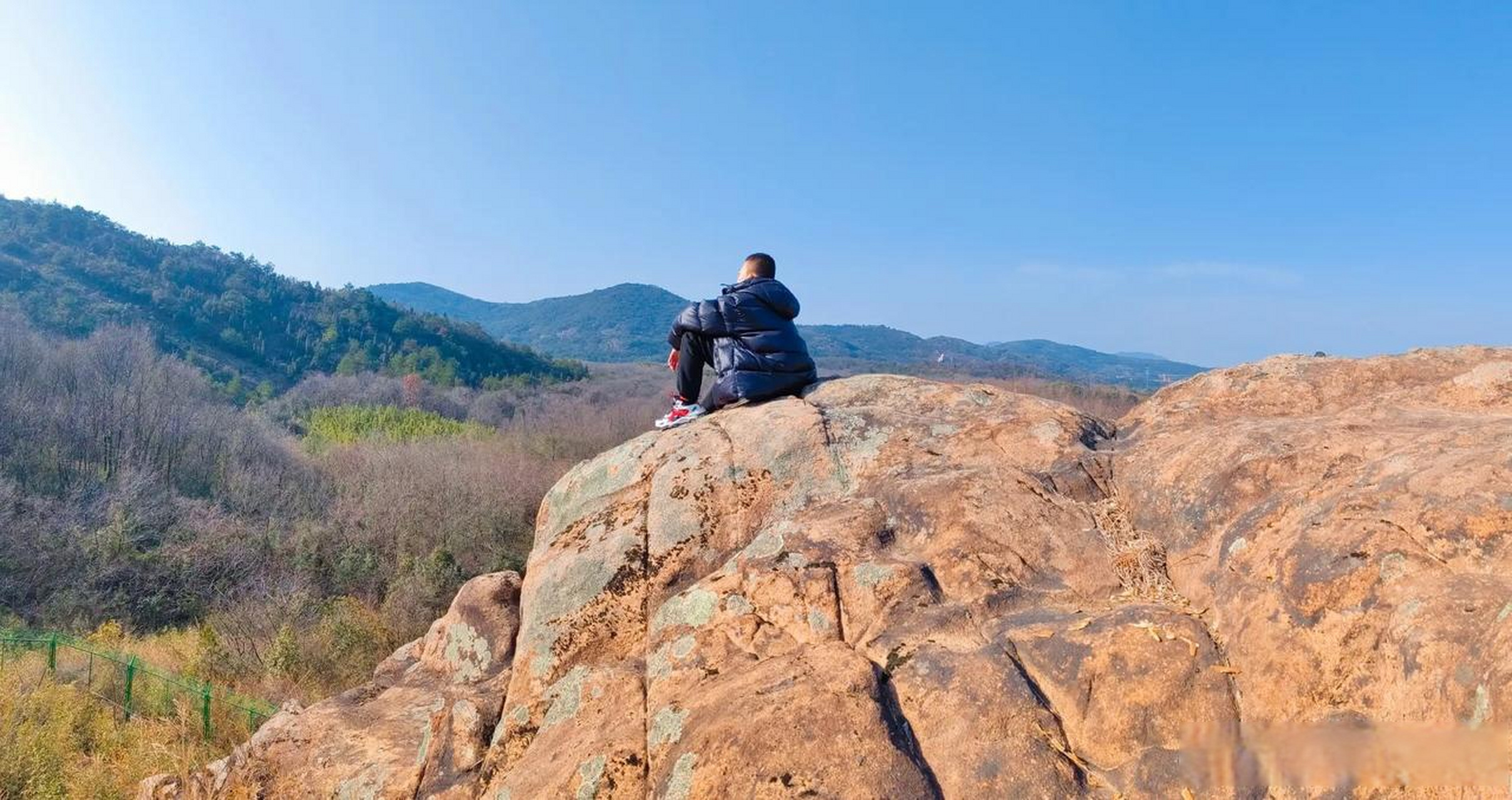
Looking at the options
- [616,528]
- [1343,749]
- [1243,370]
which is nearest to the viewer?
[1343,749]

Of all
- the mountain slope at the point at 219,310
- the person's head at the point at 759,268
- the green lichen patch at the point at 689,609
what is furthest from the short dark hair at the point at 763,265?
the mountain slope at the point at 219,310

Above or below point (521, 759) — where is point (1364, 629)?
above

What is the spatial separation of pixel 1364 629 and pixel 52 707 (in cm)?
1185

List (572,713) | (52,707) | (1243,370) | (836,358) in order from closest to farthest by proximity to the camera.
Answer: (572,713)
(1243,370)
(52,707)
(836,358)

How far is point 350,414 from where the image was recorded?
38438 mm

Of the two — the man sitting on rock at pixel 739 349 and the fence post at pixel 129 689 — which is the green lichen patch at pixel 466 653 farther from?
the fence post at pixel 129 689

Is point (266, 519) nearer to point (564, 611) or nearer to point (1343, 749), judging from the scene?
point (564, 611)

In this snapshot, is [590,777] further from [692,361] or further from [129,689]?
[129,689]

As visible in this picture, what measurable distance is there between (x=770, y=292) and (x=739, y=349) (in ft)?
1.69

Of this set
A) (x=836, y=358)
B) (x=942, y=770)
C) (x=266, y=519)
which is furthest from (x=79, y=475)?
(x=836, y=358)

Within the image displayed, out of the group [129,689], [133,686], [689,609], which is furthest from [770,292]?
[133,686]

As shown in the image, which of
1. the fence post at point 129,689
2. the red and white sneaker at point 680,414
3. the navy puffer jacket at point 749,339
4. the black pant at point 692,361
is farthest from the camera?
the fence post at point 129,689

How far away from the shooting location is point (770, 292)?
626 cm

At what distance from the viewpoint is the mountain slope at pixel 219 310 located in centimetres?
5347
